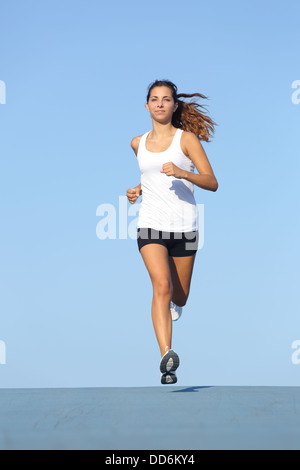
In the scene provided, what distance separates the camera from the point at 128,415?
4.17m

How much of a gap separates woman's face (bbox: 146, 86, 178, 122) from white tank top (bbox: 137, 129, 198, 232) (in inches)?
6.1

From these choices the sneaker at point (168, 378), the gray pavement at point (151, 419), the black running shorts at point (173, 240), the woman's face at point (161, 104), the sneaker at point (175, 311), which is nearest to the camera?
the gray pavement at point (151, 419)

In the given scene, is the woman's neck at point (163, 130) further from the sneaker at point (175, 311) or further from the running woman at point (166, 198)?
the sneaker at point (175, 311)

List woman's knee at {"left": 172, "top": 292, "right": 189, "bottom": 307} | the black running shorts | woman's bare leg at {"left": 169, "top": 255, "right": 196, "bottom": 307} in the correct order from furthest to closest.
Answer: woman's knee at {"left": 172, "top": 292, "right": 189, "bottom": 307} → woman's bare leg at {"left": 169, "top": 255, "right": 196, "bottom": 307} → the black running shorts

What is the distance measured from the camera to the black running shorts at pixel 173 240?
5621mm

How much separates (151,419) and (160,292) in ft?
5.17

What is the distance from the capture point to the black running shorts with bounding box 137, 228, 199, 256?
5.62 meters

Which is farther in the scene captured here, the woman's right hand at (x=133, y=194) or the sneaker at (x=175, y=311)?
the sneaker at (x=175, y=311)

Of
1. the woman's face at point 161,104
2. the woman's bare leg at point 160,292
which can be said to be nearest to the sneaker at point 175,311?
the woman's bare leg at point 160,292

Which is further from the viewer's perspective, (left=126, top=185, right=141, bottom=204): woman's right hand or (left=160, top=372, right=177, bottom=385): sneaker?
(left=126, top=185, right=141, bottom=204): woman's right hand

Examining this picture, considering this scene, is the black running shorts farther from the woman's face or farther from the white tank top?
the woman's face

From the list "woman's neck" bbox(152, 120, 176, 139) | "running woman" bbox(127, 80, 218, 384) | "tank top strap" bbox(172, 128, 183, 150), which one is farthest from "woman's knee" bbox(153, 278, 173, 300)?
"woman's neck" bbox(152, 120, 176, 139)

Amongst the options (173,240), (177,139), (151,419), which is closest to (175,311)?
(173,240)
